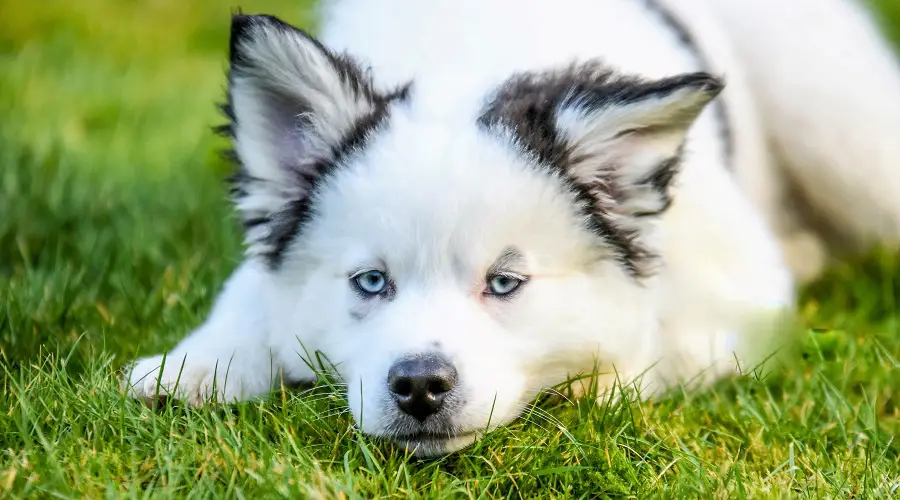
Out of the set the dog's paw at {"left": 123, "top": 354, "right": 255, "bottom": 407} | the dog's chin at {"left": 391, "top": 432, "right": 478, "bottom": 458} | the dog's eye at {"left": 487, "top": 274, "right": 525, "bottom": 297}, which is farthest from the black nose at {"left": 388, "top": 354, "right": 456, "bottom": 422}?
the dog's paw at {"left": 123, "top": 354, "right": 255, "bottom": 407}

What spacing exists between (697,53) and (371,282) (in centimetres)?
214

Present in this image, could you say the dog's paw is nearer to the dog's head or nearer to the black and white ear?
the dog's head

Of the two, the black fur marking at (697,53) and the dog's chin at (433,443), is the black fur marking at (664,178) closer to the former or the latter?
the dog's chin at (433,443)

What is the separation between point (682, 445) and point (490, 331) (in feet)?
2.13

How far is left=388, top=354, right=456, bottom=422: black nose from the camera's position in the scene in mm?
2893

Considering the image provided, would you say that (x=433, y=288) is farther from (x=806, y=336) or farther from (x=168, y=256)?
(x=168, y=256)

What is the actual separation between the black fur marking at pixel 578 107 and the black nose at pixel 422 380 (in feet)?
2.38

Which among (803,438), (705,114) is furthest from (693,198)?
(803,438)

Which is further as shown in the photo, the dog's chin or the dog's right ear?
the dog's right ear

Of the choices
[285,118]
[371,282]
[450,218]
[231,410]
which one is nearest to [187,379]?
[231,410]

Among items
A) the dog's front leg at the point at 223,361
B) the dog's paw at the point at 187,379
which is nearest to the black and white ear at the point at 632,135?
the dog's front leg at the point at 223,361

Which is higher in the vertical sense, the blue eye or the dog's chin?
the blue eye

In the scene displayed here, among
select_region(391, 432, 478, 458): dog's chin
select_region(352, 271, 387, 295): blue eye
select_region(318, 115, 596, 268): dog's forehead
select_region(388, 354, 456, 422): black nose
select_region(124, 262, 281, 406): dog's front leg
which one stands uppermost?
select_region(318, 115, 596, 268): dog's forehead

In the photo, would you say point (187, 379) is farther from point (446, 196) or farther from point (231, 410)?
point (446, 196)
